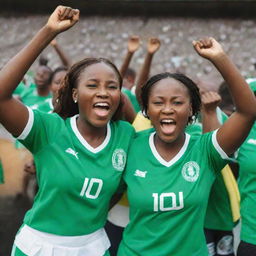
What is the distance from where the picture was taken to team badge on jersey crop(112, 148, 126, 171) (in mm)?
2262

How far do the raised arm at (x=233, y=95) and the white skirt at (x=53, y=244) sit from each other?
0.79 metres

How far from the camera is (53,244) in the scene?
2.18m

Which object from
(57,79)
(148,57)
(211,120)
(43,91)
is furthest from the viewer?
(43,91)

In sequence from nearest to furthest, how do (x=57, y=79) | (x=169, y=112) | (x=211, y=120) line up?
(x=169, y=112) < (x=211, y=120) < (x=57, y=79)

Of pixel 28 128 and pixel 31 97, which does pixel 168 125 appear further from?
pixel 31 97

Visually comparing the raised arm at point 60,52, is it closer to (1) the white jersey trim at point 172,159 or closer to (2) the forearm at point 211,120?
(2) the forearm at point 211,120

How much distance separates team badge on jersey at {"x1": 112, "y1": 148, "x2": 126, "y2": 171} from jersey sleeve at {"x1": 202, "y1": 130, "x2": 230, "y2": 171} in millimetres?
398

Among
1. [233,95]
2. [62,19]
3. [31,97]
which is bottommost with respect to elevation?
[31,97]

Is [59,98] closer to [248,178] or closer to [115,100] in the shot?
[115,100]

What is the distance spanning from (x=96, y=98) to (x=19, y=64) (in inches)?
15.7

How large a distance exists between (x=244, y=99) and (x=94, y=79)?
708 mm

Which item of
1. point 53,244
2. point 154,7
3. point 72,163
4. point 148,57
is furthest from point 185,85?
point 154,7

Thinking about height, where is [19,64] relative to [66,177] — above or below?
above

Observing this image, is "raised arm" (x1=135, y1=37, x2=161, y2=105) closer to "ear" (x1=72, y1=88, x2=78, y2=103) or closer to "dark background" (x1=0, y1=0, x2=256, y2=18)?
"ear" (x1=72, y1=88, x2=78, y2=103)
